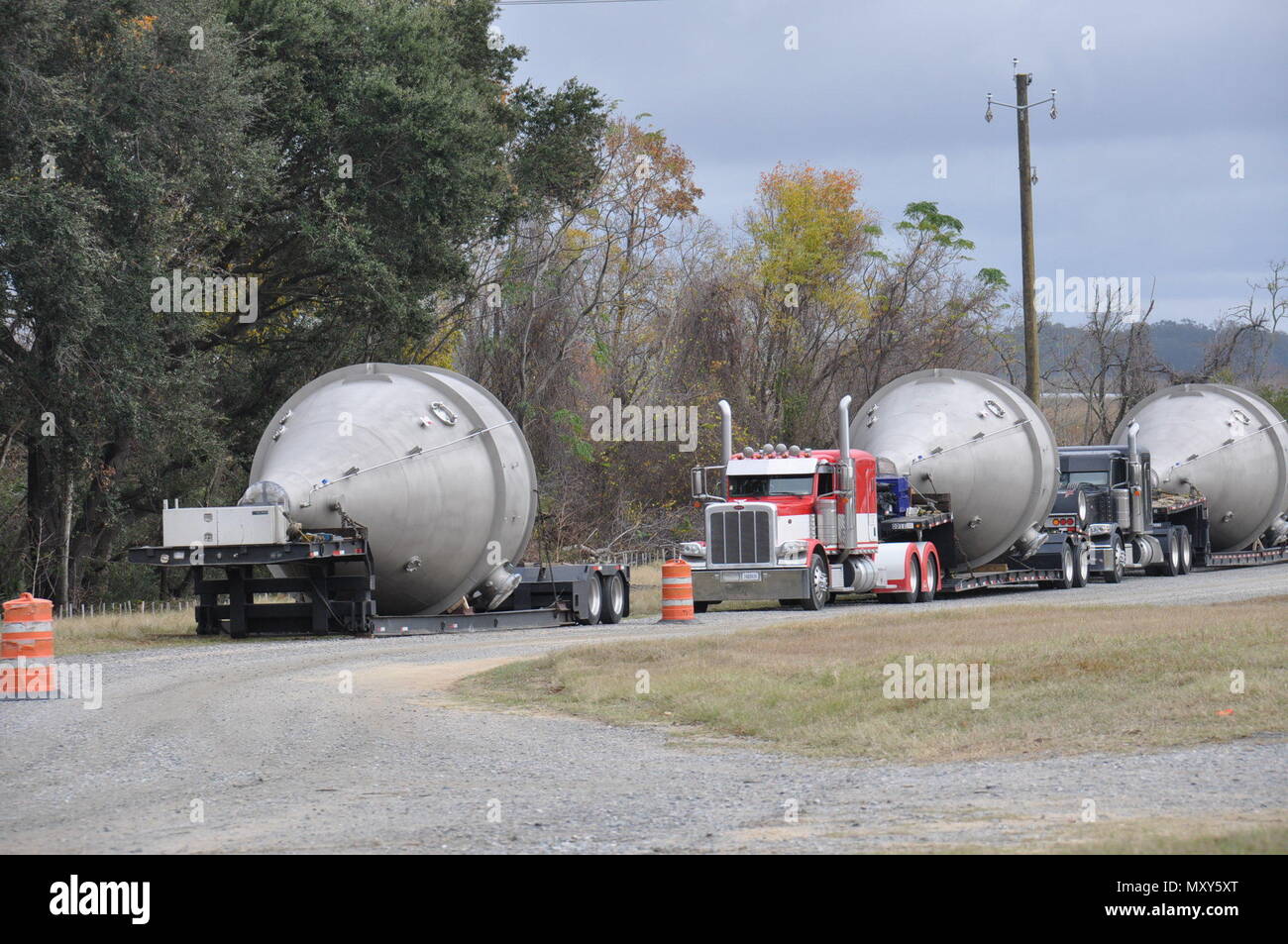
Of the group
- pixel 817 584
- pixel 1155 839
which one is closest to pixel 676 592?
pixel 817 584

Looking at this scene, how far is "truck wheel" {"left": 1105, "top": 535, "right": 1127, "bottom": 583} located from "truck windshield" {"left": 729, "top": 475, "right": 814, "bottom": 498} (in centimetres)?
1004

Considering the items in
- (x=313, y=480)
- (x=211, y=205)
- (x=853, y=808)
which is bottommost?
(x=853, y=808)

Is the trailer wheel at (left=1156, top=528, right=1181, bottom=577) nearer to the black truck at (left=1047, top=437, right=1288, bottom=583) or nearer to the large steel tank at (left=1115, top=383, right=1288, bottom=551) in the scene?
the black truck at (left=1047, top=437, right=1288, bottom=583)

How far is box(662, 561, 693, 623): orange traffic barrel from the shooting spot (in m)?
25.5

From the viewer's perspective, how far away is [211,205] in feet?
104

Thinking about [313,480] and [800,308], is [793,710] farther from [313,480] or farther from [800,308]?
[800,308]

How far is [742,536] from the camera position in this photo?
28328 mm

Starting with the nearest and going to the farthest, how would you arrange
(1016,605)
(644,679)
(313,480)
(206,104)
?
(644,679), (313,480), (1016,605), (206,104)

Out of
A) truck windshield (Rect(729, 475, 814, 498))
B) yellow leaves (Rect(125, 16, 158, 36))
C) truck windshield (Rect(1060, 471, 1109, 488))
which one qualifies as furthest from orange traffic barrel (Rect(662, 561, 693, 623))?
yellow leaves (Rect(125, 16, 158, 36))

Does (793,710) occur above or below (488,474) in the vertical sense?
below

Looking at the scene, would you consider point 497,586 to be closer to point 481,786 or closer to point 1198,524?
point 481,786

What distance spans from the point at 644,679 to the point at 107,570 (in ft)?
78.2

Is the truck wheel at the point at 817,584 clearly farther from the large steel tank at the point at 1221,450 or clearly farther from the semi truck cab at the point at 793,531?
the large steel tank at the point at 1221,450

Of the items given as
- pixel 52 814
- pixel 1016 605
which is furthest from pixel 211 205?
pixel 52 814
